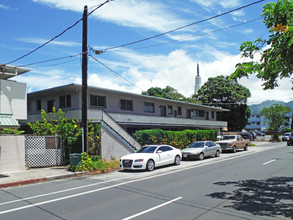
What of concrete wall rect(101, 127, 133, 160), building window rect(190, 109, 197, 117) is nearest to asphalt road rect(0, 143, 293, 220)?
concrete wall rect(101, 127, 133, 160)

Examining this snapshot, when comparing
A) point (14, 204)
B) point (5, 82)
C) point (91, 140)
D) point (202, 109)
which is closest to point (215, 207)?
point (14, 204)

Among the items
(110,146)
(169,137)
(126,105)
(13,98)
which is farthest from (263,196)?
(126,105)

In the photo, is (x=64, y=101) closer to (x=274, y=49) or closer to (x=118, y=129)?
(x=118, y=129)

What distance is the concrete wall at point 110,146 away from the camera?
17953 mm

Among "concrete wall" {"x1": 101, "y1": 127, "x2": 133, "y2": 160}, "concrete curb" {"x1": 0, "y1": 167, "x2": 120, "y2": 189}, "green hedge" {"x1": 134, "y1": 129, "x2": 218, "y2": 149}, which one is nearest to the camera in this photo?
"concrete curb" {"x1": 0, "y1": 167, "x2": 120, "y2": 189}

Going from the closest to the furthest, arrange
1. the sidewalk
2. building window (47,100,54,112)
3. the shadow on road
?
the shadow on road, the sidewalk, building window (47,100,54,112)

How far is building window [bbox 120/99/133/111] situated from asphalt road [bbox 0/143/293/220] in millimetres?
15469

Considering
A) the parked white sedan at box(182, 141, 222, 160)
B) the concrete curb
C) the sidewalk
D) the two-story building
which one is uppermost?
the two-story building

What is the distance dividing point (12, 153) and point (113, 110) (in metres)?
12.2

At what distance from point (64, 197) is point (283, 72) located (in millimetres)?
7733

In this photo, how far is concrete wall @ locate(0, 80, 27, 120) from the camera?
1600 centimetres

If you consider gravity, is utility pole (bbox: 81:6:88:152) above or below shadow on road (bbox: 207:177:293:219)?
above

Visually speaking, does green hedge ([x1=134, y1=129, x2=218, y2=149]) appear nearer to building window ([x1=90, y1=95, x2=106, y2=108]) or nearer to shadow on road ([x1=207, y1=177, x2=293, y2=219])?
building window ([x1=90, y1=95, x2=106, y2=108])

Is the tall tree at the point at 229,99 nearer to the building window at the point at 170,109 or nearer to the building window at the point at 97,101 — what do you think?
the building window at the point at 170,109
